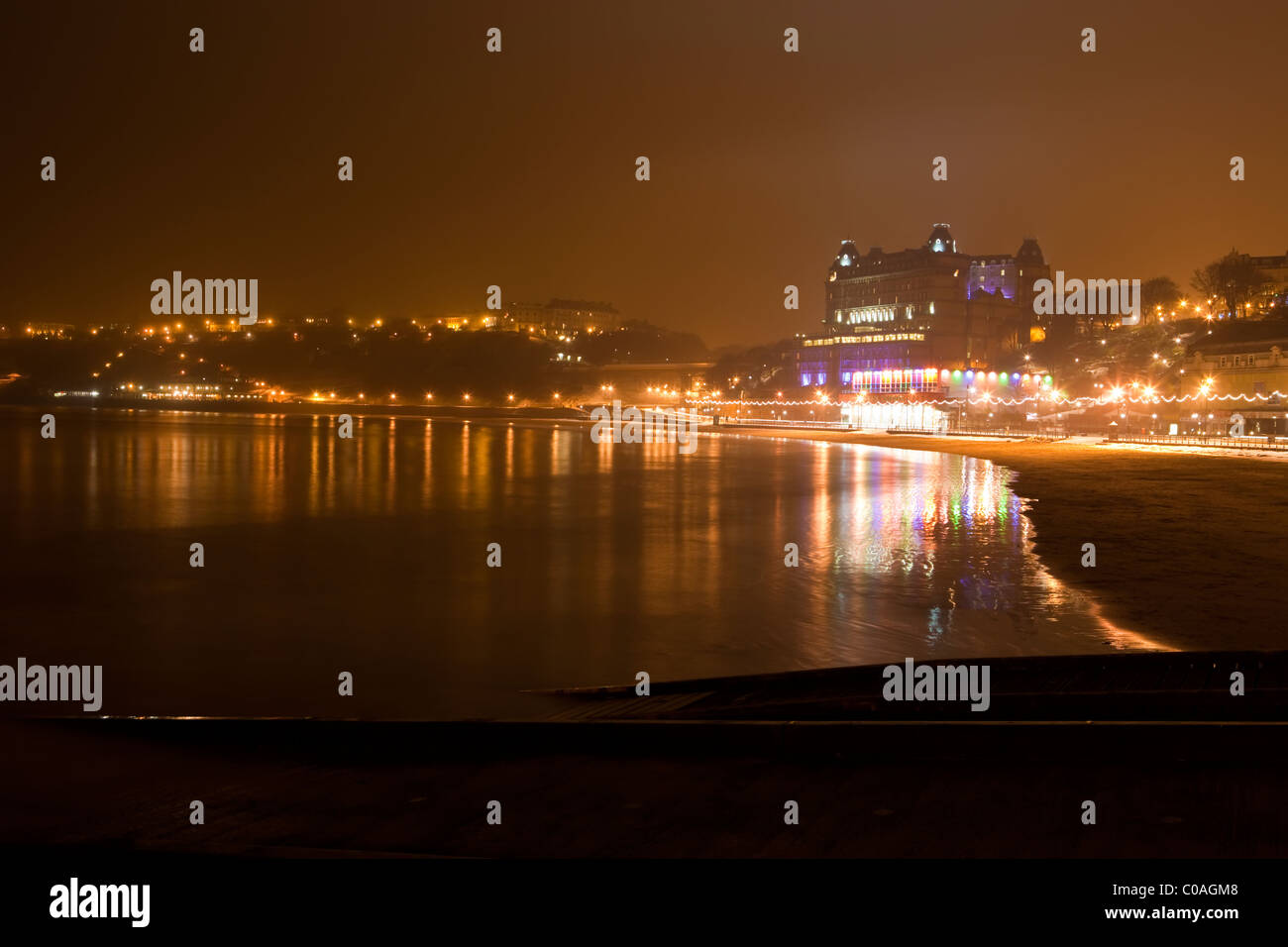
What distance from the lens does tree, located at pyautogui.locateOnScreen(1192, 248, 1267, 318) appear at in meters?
89.0

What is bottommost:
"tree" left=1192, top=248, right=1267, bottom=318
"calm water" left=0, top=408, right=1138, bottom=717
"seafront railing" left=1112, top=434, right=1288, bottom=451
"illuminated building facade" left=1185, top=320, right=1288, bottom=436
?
"calm water" left=0, top=408, right=1138, bottom=717

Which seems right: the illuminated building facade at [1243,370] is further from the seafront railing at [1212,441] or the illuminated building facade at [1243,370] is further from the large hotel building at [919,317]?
the large hotel building at [919,317]

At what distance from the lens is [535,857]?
4297mm

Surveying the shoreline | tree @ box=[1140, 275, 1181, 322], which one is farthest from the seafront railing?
tree @ box=[1140, 275, 1181, 322]

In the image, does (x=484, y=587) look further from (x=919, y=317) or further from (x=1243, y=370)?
(x=919, y=317)

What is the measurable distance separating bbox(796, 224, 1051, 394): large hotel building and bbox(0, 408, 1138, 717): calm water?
8463cm

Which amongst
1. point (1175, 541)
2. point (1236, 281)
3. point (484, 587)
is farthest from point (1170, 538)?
point (1236, 281)

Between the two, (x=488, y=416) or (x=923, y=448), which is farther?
(x=488, y=416)

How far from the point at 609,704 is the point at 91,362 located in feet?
565

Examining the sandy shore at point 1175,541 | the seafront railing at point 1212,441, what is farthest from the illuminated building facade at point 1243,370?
the sandy shore at point 1175,541

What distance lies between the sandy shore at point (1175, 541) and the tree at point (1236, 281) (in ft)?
218

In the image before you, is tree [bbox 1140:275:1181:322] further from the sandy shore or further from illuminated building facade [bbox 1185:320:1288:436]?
the sandy shore
